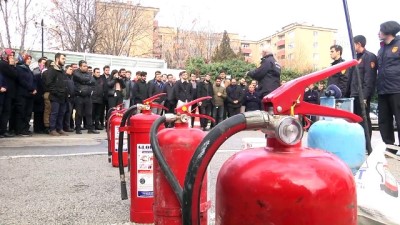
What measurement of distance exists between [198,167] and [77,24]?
2823 centimetres

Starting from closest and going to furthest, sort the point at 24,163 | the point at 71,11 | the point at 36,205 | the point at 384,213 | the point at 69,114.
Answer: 1. the point at 384,213
2. the point at 36,205
3. the point at 24,163
4. the point at 69,114
5. the point at 71,11

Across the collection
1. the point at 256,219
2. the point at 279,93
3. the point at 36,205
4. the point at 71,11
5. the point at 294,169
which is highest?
the point at 71,11

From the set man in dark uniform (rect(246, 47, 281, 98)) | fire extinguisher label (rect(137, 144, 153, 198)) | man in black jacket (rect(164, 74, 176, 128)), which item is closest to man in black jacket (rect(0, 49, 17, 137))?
man in dark uniform (rect(246, 47, 281, 98))

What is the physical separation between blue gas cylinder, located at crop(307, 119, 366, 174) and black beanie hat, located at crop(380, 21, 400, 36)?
3.09 meters

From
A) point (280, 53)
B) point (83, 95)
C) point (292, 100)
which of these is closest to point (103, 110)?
point (83, 95)

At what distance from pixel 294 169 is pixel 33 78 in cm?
913

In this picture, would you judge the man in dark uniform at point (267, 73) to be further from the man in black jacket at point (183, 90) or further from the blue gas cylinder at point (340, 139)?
the man in black jacket at point (183, 90)

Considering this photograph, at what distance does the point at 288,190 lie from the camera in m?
1.30

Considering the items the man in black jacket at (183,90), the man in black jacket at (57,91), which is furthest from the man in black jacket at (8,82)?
the man in black jacket at (183,90)

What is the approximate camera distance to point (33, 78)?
31.0 ft

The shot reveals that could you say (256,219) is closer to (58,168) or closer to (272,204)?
(272,204)

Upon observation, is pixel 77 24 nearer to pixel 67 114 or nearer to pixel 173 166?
pixel 67 114

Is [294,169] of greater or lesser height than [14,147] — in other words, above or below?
above

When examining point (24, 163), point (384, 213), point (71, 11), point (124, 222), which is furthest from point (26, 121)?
point (71, 11)
